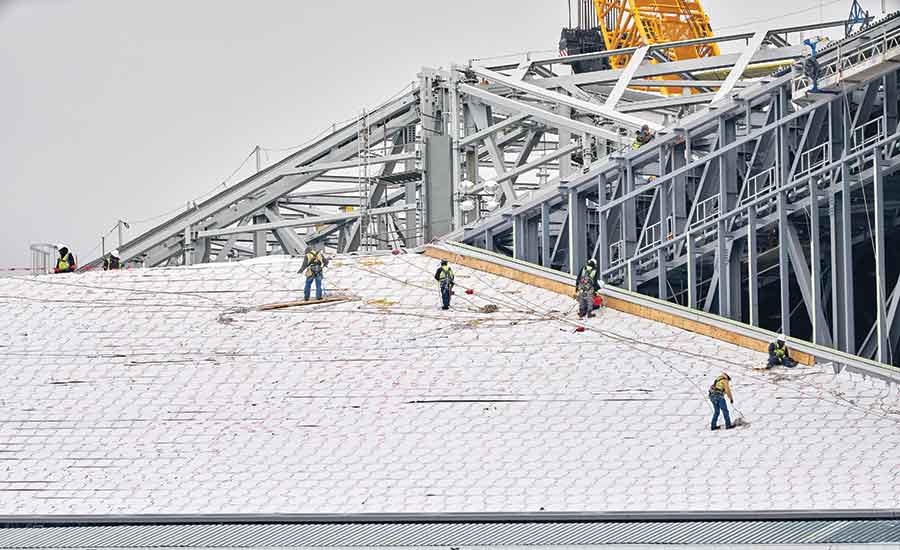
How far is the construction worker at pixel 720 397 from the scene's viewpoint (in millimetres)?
26188

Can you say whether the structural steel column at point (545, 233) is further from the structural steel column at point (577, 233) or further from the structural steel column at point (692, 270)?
the structural steel column at point (692, 270)

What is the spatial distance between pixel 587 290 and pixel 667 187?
4.01 meters

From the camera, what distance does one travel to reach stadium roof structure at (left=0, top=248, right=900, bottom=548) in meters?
23.6

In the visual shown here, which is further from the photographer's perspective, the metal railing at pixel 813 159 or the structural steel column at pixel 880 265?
the metal railing at pixel 813 159

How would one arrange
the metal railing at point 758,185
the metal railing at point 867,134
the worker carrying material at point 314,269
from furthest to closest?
the worker carrying material at point 314,269 < the metal railing at point 758,185 < the metal railing at point 867,134

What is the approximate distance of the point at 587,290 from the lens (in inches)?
1284

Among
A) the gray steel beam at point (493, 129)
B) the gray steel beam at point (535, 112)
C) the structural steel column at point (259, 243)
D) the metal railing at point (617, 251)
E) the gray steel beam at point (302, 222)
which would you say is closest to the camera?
the metal railing at point (617, 251)

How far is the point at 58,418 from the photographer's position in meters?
28.5

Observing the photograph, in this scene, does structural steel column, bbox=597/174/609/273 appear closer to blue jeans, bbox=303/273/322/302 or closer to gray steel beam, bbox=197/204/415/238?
blue jeans, bbox=303/273/322/302

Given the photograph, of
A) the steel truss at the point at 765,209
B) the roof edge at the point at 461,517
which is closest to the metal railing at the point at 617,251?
the steel truss at the point at 765,209

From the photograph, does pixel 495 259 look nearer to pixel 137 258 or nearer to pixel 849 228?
pixel 849 228

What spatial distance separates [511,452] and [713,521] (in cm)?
519

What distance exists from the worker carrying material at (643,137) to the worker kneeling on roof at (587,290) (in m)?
4.36

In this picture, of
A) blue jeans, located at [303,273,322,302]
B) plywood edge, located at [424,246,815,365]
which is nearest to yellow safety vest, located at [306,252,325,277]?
blue jeans, located at [303,273,322,302]
